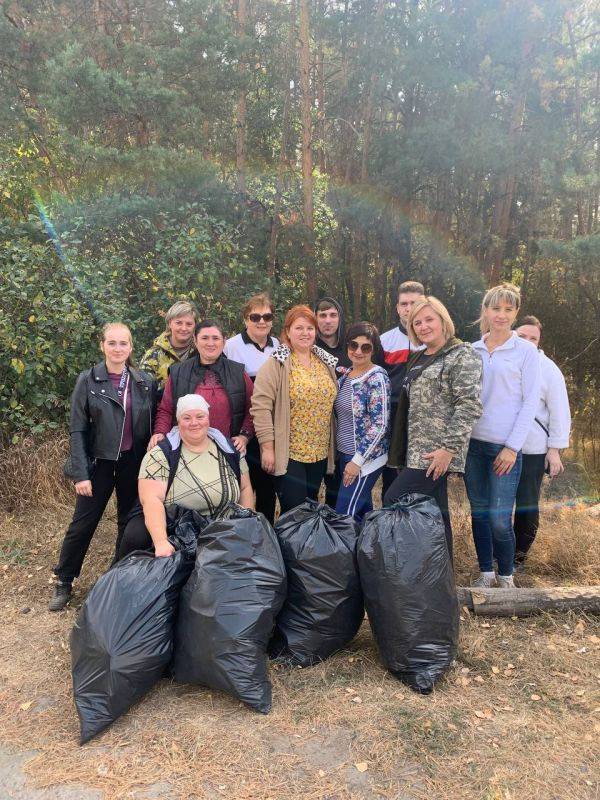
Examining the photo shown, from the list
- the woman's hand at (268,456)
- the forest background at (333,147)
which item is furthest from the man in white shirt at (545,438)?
the forest background at (333,147)

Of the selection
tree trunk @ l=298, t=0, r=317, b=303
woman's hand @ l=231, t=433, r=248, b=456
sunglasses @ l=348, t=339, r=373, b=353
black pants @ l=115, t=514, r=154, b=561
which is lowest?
black pants @ l=115, t=514, r=154, b=561

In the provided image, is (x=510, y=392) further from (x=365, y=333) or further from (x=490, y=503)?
(x=365, y=333)

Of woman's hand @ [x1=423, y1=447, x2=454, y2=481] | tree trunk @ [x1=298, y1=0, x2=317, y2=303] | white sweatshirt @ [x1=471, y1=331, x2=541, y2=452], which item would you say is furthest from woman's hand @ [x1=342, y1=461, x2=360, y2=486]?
tree trunk @ [x1=298, y1=0, x2=317, y2=303]

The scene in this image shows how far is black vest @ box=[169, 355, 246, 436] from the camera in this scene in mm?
3480

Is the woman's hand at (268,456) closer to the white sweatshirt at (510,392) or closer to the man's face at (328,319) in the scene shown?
the man's face at (328,319)

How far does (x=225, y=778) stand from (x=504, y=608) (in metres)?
1.88

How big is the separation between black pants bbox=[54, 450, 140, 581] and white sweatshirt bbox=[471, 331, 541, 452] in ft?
7.01

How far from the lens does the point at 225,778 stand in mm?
2156

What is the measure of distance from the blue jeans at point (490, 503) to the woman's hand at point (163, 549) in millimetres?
1762

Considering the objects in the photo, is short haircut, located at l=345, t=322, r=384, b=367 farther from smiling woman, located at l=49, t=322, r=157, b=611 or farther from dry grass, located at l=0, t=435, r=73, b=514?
dry grass, located at l=0, t=435, r=73, b=514

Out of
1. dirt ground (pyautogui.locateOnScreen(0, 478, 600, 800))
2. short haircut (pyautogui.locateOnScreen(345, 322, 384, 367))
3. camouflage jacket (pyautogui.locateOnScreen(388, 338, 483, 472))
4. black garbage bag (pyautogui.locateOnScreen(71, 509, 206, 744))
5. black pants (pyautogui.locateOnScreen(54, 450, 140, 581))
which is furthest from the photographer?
black pants (pyautogui.locateOnScreen(54, 450, 140, 581))

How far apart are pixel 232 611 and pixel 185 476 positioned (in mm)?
833

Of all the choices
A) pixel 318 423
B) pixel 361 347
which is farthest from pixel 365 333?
pixel 318 423

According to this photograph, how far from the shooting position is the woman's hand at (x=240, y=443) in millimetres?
3472
